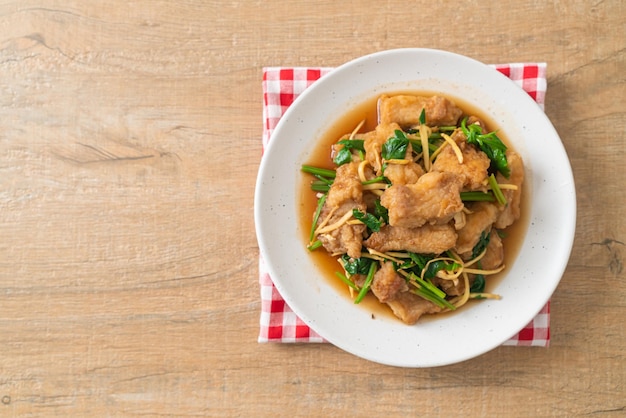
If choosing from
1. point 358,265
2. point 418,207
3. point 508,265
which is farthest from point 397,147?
point 508,265

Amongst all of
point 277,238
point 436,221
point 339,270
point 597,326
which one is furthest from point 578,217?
point 277,238

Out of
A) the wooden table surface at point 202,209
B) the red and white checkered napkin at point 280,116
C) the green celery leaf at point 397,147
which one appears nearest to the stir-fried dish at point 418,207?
the green celery leaf at point 397,147

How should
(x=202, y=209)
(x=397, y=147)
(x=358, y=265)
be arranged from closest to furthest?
(x=397, y=147), (x=358, y=265), (x=202, y=209)

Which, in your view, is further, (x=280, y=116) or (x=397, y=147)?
(x=280, y=116)

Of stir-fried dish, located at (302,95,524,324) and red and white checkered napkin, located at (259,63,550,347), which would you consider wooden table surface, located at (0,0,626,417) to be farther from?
stir-fried dish, located at (302,95,524,324)

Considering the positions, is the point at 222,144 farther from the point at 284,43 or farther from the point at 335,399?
the point at 335,399

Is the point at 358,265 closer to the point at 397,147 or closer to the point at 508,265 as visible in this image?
the point at 397,147

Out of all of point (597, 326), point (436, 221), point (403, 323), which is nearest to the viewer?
point (436, 221)

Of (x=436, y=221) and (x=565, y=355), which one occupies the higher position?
(x=436, y=221)
